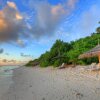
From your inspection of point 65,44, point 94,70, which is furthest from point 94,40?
point 94,70

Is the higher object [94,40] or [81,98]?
[94,40]

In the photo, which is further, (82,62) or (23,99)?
(82,62)

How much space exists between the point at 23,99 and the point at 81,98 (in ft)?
9.56

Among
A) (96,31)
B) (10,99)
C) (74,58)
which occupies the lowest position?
(10,99)

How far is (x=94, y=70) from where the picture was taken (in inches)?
538

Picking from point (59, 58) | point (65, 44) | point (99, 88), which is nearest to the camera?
point (99, 88)

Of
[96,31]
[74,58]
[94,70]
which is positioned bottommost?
[94,70]

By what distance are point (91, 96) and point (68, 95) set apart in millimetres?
1021

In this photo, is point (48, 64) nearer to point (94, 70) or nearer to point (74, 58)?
point (74, 58)

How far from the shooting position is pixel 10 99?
403 inches

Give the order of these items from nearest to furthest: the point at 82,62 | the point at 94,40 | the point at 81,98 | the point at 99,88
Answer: the point at 81,98 → the point at 99,88 → the point at 82,62 → the point at 94,40

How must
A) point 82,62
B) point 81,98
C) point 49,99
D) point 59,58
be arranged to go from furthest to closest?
point 59,58 → point 82,62 → point 49,99 → point 81,98

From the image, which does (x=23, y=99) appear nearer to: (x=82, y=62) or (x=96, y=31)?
(x=82, y=62)

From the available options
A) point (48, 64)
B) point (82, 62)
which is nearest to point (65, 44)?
point (48, 64)
